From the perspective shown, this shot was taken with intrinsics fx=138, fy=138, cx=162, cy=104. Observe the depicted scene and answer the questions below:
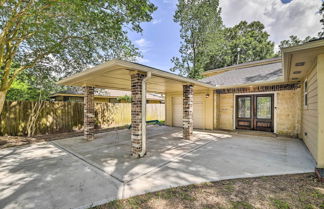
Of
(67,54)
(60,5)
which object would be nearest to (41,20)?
(60,5)

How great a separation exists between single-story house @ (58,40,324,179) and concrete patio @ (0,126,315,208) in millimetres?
714

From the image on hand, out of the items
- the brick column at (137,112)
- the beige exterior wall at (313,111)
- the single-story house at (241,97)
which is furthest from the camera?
the brick column at (137,112)

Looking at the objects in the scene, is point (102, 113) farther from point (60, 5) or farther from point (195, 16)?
point (195, 16)

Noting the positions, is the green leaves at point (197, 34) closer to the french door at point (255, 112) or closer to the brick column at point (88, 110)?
the french door at point (255, 112)

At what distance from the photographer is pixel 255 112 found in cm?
750

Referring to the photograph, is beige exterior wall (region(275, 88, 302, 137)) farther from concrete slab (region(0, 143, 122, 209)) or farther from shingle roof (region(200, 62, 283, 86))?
concrete slab (region(0, 143, 122, 209))

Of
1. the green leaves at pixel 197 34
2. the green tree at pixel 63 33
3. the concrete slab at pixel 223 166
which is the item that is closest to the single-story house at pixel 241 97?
the concrete slab at pixel 223 166

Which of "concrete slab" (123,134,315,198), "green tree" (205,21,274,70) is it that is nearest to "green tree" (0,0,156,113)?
"concrete slab" (123,134,315,198)

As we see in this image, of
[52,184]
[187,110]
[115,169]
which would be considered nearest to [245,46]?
[187,110]

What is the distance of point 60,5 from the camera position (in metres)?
4.75

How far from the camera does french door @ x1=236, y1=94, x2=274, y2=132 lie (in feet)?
23.5

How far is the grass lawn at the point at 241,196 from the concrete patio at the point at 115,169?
0.21 meters

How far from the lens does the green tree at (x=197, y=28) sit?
11.1 metres

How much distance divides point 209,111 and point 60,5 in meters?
8.42
